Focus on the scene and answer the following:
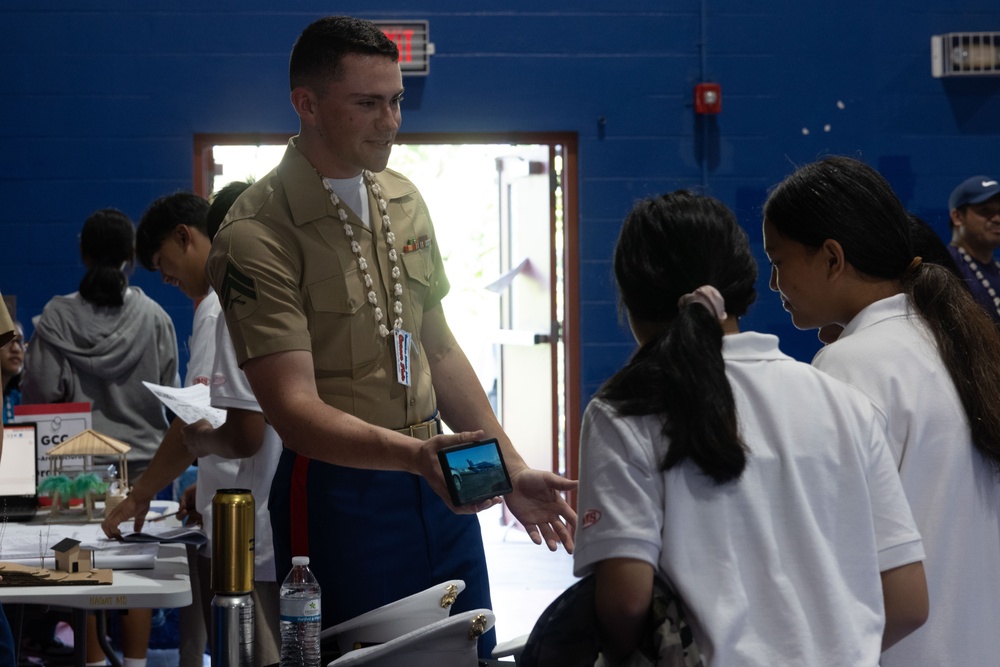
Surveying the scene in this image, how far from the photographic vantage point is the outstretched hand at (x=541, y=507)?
1.67 meters

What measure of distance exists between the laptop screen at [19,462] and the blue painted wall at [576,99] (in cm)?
217

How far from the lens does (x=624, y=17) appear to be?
578cm

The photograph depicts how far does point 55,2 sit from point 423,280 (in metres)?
4.25

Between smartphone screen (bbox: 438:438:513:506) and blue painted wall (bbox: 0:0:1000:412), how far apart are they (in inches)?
169

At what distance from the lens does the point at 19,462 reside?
11.0 ft

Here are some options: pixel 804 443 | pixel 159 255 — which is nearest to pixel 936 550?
pixel 804 443

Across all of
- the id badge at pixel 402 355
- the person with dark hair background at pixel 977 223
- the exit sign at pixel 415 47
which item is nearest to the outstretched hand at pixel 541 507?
the id badge at pixel 402 355

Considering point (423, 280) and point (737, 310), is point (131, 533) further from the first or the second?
point (737, 310)

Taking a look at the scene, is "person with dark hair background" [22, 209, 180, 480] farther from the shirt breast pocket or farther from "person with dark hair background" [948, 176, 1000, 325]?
"person with dark hair background" [948, 176, 1000, 325]

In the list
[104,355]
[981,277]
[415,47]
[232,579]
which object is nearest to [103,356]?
[104,355]

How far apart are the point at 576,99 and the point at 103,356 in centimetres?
273

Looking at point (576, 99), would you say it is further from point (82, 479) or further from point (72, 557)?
point (72, 557)

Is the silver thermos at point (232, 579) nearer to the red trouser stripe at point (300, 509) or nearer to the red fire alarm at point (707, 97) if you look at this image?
the red trouser stripe at point (300, 509)

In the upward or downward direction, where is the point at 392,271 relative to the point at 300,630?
upward
